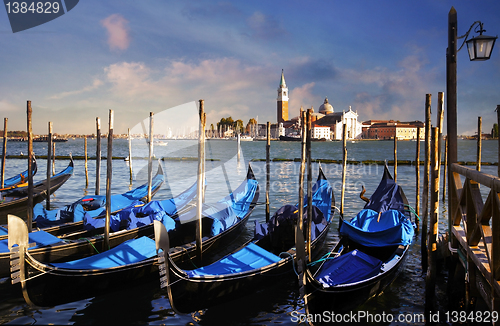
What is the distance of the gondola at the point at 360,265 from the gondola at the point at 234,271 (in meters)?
0.53

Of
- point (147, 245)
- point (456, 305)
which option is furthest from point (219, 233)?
point (456, 305)

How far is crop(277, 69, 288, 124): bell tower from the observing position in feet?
266

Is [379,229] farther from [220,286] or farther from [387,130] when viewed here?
[387,130]

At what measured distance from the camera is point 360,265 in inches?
145

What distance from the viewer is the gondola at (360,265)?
3.02 meters

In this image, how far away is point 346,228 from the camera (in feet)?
14.6

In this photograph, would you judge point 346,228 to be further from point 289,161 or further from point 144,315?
point 289,161

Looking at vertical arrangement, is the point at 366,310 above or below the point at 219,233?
below

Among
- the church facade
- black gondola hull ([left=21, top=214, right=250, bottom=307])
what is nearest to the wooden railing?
black gondola hull ([left=21, top=214, right=250, bottom=307])

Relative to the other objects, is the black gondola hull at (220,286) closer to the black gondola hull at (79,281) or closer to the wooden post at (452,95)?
the black gondola hull at (79,281)

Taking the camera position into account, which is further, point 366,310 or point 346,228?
point 346,228

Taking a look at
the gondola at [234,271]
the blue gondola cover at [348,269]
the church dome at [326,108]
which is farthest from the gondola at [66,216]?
the church dome at [326,108]

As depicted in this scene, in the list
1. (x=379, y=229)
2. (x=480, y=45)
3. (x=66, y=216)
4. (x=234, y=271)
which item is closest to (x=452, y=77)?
(x=480, y=45)

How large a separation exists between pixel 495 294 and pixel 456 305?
1.33 m
